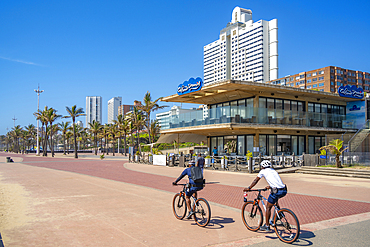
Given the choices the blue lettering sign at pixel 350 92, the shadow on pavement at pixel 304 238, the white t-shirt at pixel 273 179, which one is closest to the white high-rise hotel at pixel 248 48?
the blue lettering sign at pixel 350 92

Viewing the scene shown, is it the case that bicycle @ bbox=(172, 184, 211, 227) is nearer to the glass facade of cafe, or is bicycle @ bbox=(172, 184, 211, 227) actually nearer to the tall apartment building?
the glass facade of cafe

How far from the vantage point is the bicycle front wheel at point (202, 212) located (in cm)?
723

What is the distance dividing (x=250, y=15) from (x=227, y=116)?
18855cm

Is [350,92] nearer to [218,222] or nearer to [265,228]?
[218,222]

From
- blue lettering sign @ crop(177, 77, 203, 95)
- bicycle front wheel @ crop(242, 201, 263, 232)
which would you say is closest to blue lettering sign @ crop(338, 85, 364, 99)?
blue lettering sign @ crop(177, 77, 203, 95)

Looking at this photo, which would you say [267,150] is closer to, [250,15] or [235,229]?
[235,229]

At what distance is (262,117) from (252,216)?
20.7 metres

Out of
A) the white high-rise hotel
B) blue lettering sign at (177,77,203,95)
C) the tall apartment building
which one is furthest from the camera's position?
the white high-rise hotel

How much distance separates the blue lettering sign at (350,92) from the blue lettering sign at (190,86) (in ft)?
53.0

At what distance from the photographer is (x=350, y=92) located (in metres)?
34.0

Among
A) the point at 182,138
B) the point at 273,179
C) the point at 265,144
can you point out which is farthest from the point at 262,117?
the point at 273,179

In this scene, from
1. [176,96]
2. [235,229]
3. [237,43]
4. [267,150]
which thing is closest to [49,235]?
[235,229]

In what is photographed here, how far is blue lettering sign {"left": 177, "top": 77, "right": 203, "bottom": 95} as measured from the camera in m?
28.8

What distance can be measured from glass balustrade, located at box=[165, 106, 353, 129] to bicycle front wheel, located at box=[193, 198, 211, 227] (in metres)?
18.6
